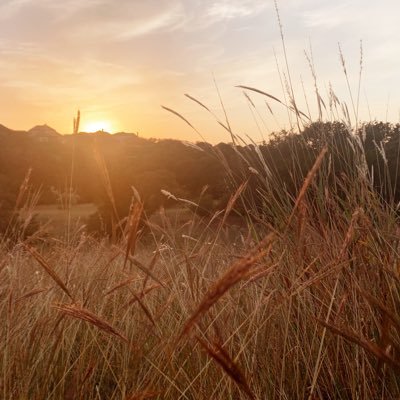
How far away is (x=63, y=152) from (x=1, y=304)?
2448 cm

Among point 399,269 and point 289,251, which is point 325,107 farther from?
point 399,269

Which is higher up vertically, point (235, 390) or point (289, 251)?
point (289, 251)

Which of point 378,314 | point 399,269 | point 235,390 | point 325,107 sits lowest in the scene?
point 235,390

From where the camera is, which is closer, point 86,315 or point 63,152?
point 86,315

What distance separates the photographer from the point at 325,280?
1.89m

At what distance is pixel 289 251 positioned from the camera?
2.19 m

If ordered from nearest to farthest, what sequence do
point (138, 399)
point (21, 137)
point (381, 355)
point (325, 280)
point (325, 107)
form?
point (381, 355) < point (138, 399) < point (325, 280) < point (325, 107) < point (21, 137)

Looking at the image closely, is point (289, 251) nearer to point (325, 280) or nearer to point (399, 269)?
point (325, 280)

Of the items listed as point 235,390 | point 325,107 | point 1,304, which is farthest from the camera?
point 325,107

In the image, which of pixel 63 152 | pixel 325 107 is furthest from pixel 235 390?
pixel 63 152

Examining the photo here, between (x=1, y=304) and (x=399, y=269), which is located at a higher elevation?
(x=399, y=269)

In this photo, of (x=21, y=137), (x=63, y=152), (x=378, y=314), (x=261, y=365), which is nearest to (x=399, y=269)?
(x=378, y=314)

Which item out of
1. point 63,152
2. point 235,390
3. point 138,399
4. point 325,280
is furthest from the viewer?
point 63,152

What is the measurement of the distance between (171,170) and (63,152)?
6985 mm
